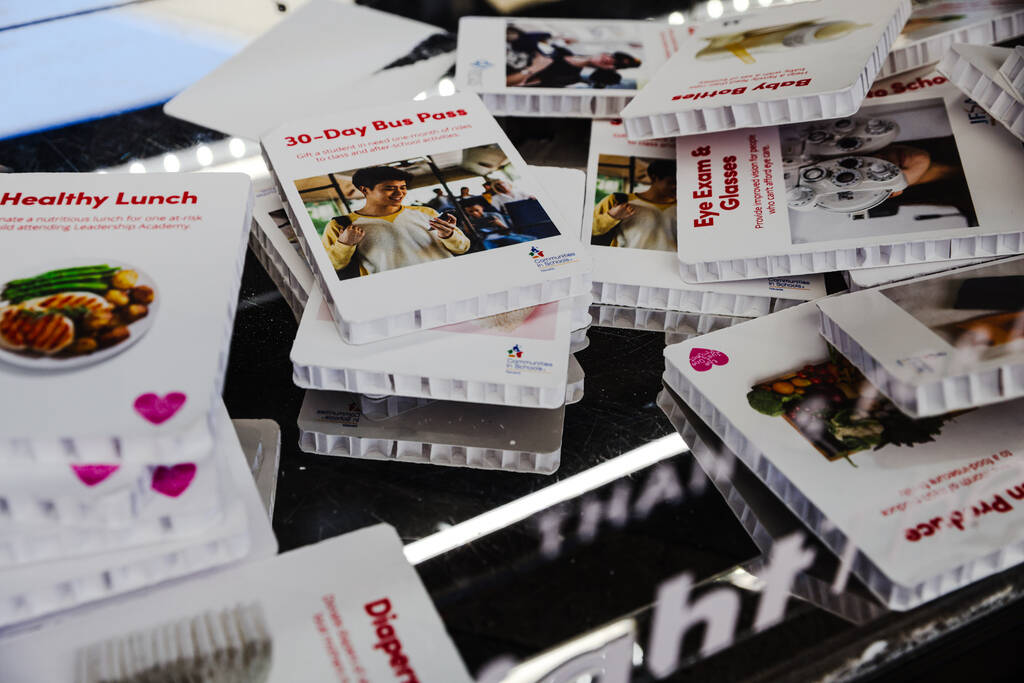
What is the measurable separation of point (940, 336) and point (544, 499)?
16.2 inches

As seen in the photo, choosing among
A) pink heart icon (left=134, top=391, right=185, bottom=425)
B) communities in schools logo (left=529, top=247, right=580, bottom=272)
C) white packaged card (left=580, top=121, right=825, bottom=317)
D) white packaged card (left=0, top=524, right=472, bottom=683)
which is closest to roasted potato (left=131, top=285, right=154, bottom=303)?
pink heart icon (left=134, top=391, right=185, bottom=425)

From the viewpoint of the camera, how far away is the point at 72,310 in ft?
2.64

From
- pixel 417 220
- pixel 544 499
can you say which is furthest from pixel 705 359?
pixel 417 220

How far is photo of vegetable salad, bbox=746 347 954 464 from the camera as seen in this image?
85 cm

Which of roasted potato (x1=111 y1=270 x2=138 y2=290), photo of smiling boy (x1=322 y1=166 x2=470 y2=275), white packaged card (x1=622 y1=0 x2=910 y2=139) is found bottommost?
photo of smiling boy (x1=322 y1=166 x2=470 y2=275)

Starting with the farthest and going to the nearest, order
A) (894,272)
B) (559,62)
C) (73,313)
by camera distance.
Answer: (559,62)
(894,272)
(73,313)

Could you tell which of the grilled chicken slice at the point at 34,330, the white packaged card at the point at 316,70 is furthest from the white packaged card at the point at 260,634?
the white packaged card at the point at 316,70

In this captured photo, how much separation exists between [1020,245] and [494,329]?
Result: 597 mm

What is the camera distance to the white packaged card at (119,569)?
2.29 ft

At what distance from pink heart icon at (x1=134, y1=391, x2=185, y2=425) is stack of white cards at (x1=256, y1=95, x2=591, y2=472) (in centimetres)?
16

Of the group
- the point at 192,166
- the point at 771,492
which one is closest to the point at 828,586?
Result: the point at 771,492

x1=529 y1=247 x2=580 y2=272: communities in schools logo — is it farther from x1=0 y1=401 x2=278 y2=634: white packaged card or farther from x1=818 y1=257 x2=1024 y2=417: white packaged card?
x1=0 y1=401 x2=278 y2=634: white packaged card

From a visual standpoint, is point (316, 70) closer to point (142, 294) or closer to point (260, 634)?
point (142, 294)

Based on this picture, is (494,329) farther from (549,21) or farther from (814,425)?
(549,21)
